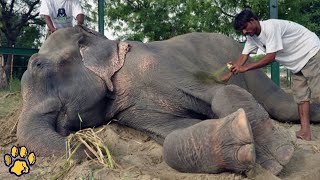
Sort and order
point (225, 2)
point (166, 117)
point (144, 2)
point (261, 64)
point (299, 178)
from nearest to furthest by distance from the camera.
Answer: point (299, 178)
point (166, 117)
point (261, 64)
point (225, 2)
point (144, 2)

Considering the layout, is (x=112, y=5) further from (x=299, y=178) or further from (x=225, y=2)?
(x=299, y=178)

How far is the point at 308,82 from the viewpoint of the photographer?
15.4 feet

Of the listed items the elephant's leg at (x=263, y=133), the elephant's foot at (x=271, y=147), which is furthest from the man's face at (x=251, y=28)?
the elephant's foot at (x=271, y=147)

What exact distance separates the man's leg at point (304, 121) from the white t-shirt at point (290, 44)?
34 cm

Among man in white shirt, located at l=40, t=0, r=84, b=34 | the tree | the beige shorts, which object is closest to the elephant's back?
the beige shorts

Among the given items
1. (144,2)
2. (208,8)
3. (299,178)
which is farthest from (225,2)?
(299,178)

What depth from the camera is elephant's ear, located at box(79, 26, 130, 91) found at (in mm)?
3859

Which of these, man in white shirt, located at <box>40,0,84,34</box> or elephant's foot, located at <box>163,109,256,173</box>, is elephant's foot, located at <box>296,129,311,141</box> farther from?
man in white shirt, located at <box>40,0,84,34</box>

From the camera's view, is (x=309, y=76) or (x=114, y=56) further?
(x=309, y=76)

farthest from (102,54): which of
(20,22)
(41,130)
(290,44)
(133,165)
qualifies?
(20,22)

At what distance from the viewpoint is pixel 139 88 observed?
12.7 ft

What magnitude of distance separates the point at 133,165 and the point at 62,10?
3112mm

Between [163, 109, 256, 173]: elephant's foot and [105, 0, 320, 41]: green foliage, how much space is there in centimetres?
1203

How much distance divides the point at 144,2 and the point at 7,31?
6354mm
